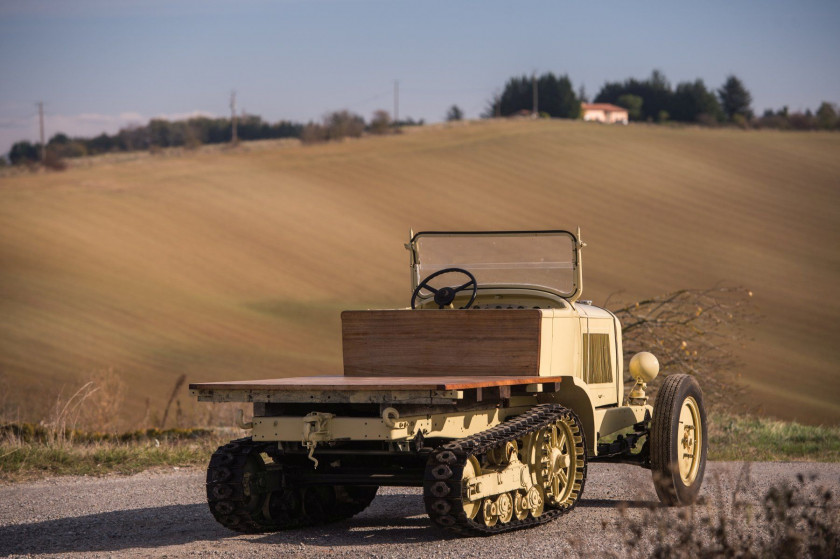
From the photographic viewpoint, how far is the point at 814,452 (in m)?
13.1

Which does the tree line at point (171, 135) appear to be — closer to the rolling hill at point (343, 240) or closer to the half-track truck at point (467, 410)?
the rolling hill at point (343, 240)

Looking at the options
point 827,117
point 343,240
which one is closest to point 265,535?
point 343,240

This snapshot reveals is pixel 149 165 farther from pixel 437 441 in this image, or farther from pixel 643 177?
pixel 437 441

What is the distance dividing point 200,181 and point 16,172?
12594mm

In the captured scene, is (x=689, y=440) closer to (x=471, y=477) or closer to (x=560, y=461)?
(x=560, y=461)

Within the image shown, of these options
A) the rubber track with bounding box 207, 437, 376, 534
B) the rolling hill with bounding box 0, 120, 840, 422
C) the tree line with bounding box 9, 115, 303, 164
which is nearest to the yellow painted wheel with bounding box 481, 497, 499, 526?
the rubber track with bounding box 207, 437, 376, 534

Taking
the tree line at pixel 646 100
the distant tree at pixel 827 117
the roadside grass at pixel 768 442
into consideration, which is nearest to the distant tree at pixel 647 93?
the tree line at pixel 646 100

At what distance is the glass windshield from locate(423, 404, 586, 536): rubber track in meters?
2.00

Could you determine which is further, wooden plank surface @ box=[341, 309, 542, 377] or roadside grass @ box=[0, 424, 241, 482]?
roadside grass @ box=[0, 424, 241, 482]

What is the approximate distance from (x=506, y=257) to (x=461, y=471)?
3.38m

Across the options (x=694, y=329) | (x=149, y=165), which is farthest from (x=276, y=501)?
(x=149, y=165)

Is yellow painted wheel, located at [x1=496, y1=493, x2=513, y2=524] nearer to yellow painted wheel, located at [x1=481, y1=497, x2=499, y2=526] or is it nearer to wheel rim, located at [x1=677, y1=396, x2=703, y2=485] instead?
yellow painted wheel, located at [x1=481, y1=497, x2=499, y2=526]

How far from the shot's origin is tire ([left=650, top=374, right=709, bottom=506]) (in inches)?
339

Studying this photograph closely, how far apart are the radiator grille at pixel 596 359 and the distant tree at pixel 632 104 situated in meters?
85.8
